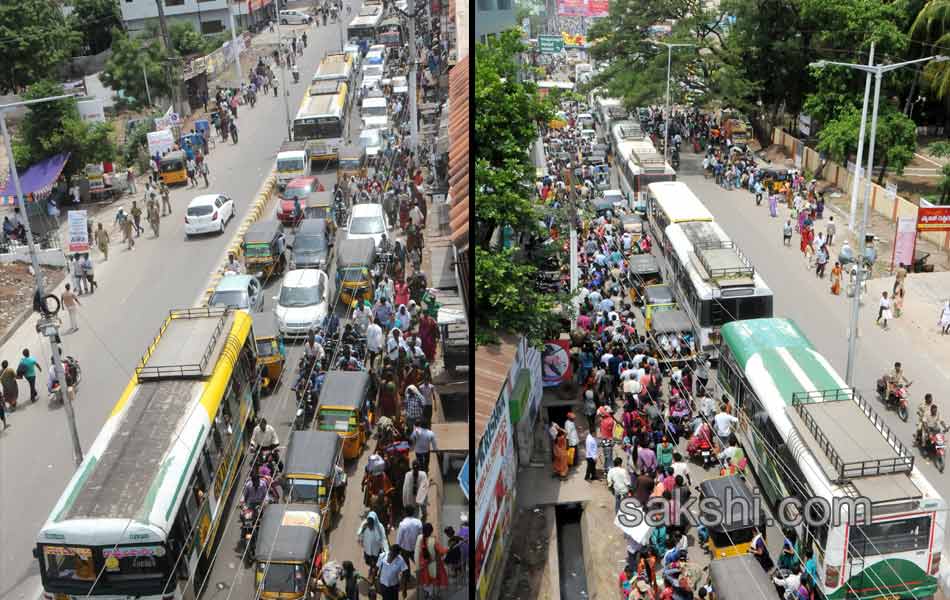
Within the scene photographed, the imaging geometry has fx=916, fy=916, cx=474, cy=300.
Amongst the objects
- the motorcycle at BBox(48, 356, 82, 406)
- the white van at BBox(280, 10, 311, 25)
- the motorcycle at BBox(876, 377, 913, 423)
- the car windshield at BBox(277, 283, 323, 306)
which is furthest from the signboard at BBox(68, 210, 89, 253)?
the motorcycle at BBox(876, 377, 913, 423)

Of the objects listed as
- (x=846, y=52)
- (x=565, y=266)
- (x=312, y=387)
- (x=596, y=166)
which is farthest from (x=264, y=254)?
(x=846, y=52)

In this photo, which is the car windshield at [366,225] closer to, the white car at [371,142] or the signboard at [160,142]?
the white car at [371,142]

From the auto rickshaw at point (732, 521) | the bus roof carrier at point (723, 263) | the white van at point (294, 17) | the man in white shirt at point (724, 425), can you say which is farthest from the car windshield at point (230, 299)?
the bus roof carrier at point (723, 263)

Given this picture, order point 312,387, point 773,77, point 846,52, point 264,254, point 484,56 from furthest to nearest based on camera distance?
point 773,77 → point 846,52 → point 484,56 → point 264,254 → point 312,387

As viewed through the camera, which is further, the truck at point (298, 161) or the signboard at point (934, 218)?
the signboard at point (934, 218)

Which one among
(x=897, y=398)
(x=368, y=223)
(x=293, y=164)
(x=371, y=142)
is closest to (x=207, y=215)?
(x=293, y=164)

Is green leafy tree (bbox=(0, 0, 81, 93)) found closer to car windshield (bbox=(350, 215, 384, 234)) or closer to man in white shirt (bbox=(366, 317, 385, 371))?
car windshield (bbox=(350, 215, 384, 234))

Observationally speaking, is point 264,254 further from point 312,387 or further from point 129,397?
point 129,397
